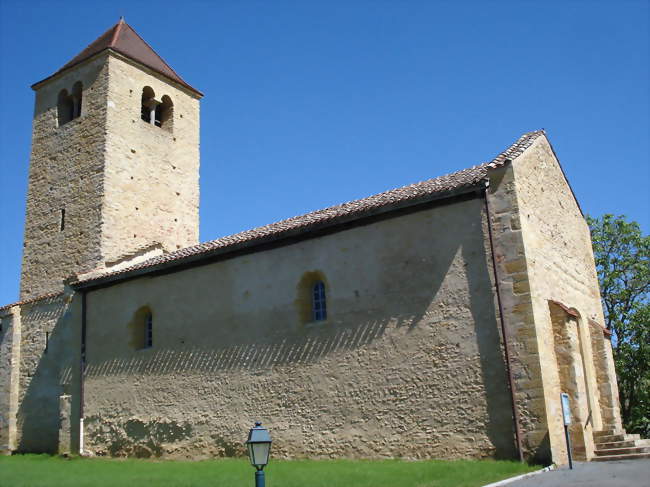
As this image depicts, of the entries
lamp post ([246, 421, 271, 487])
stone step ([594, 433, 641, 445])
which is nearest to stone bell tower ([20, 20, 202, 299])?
lamp post ([246, 421, 271, 487])

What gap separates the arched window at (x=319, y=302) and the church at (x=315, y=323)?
0.04 meters

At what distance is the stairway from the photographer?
1383cm

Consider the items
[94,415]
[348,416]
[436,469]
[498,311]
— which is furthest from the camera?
[94,415]

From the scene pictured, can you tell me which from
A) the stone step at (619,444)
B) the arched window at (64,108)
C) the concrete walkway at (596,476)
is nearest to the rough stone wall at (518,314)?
the concrete walkway at (596,476)

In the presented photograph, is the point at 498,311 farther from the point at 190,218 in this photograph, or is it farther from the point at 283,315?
the point at 190,218

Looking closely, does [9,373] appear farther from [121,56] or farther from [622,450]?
[622,450]

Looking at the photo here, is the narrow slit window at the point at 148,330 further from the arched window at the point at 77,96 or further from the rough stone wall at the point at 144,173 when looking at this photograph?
the arched window at the point at 77,96

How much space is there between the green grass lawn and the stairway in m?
2.76

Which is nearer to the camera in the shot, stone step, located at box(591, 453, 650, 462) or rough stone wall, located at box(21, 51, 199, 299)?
stone step, located at box(591, 453, 650, 462)

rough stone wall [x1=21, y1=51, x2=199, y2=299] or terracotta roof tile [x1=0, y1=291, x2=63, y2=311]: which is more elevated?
rough stone wall [x1=21, y1=51, x2=199, y2=299]

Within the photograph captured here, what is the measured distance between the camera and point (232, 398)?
55.9 ft

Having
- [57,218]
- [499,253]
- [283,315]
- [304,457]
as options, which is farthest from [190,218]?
[499,253]

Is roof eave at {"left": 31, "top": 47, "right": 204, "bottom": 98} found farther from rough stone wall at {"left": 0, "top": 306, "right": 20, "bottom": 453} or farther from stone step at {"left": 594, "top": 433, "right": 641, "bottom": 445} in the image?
stone step at {"left": 594, "top": 433, "right": 641, "bottom": 445}

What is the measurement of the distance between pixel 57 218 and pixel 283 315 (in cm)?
1255
